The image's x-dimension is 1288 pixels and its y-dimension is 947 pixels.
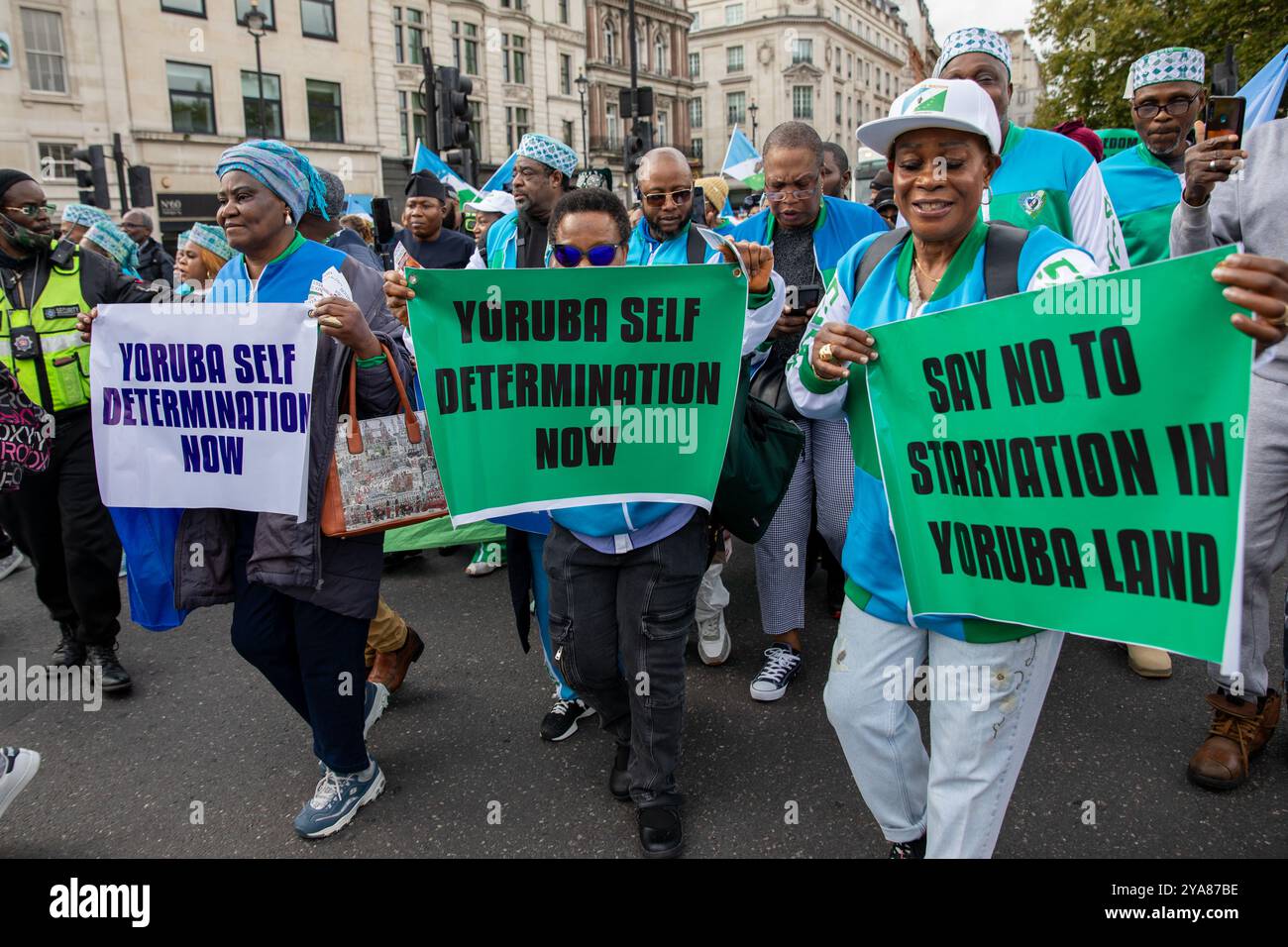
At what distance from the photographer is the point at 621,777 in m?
3.15

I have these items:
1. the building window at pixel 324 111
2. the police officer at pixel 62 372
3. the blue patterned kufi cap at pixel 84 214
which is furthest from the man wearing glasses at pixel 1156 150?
the building window at pixel 324 111

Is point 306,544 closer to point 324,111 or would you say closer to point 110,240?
point 110,240

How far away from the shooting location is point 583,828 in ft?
9.87

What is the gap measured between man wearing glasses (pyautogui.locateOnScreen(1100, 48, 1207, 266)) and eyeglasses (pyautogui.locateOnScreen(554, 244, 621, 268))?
2875 mm

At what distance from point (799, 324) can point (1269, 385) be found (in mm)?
1615

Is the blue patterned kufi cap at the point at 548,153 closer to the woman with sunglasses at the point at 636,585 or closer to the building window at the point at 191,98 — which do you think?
the woman with sunglasses at the point at 636,585

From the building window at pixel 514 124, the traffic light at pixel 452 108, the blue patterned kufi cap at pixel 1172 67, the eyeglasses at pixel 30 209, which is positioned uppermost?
the building window at pixel 514 124

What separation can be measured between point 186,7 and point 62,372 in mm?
31320

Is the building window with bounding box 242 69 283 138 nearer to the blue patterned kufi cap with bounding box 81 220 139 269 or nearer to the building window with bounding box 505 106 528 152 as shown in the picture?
the building window with bounding box 505 106 528 152

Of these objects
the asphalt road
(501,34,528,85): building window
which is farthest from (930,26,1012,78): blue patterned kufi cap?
(501,34,528,85): building window

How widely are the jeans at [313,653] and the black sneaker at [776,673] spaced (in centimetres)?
164

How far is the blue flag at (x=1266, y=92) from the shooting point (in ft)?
10.8

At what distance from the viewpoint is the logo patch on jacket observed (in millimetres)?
3393
